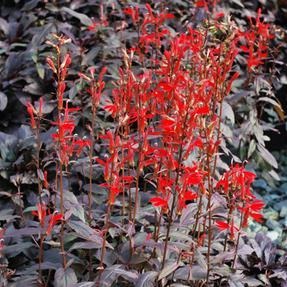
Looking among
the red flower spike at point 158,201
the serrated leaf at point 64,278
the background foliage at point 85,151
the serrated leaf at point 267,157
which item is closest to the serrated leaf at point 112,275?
the background foliage at point 85,151

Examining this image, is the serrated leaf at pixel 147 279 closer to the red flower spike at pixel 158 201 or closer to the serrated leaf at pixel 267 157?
the red flower spike at pixel 158 201

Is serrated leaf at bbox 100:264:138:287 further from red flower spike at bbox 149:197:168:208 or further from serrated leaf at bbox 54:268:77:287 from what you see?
red flower spike at bbox 149:197:168:208

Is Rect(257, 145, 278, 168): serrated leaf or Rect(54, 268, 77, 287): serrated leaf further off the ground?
Rect(54, 268, 77, 287): serrated leaf

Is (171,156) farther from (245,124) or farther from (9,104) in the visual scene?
(9,104)

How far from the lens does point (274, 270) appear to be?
2.84 metres

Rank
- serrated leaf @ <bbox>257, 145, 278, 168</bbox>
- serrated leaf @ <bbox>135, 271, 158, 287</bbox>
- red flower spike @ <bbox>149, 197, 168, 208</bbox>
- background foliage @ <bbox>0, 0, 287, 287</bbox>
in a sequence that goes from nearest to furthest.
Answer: red flower spike @ <bbox>149, 197, 168, 208</bbox> → serrated leaf @ <bbox>135, 271, 158, 287</bbox> → background foliage @ <bbox>0, 0, 287, 287</bbox> → serrated leaf @ <bbox>257, 145, 278, 168</bbox>

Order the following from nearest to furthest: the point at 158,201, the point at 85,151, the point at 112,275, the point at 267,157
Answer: the point at 158,201 → the point at 112,275 → the point at 85,151 → the point at 267,157

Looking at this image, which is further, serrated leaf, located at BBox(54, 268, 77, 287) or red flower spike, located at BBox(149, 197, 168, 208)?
serrated leaf, located at BBox(54, 268, 77, 287)

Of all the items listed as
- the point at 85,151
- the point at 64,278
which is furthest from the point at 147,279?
the point at 85,151

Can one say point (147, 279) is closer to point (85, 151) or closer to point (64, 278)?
point (64, 278)

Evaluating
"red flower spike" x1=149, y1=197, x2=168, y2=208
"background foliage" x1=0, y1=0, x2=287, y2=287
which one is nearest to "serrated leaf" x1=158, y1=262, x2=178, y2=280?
"background foliage" x1=0, y1=0, x2=287, y2=287

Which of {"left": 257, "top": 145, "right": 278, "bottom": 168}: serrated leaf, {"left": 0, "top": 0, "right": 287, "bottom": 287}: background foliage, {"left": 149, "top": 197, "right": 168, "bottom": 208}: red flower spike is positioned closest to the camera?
{"left": 149, "top": 197, "right": 168, "bottom": 208}: red flower spike

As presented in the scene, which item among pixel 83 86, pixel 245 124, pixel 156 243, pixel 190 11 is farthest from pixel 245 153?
pixel 156 243

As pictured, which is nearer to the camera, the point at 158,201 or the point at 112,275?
the point at 158,201
